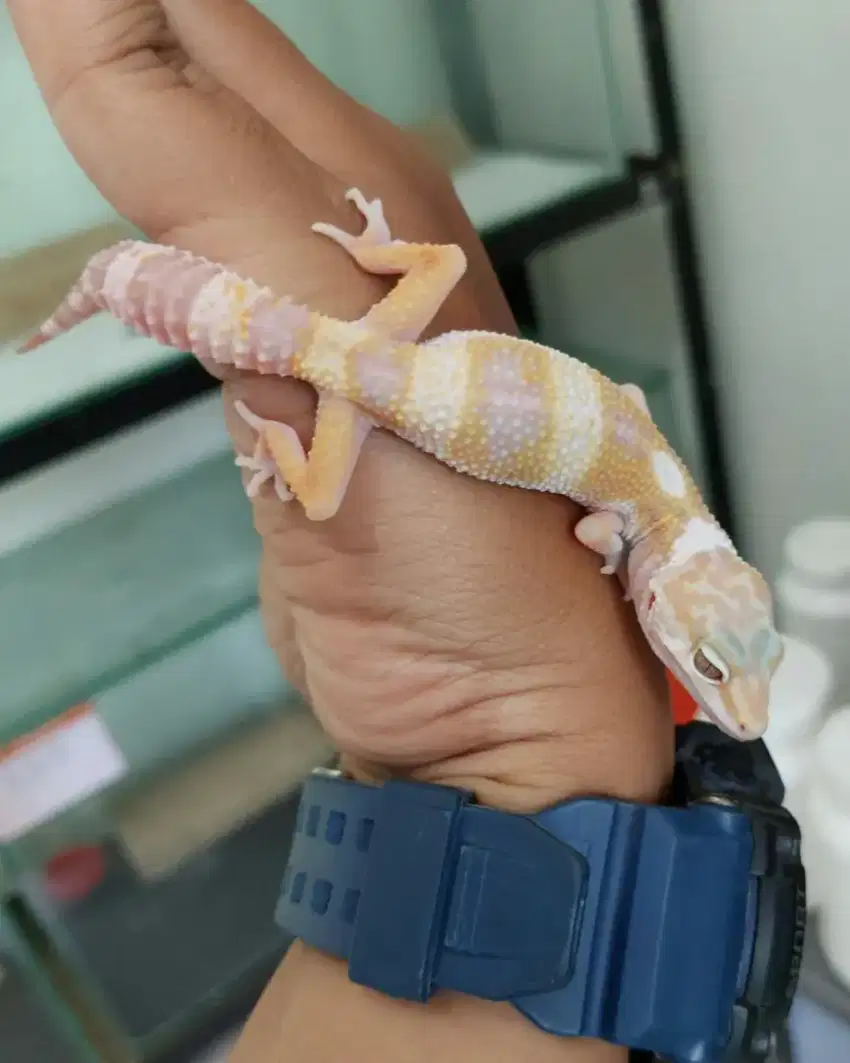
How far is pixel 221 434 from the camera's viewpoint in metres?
1.09

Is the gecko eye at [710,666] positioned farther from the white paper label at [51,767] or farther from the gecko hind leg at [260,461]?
the white paper label at [51,767]

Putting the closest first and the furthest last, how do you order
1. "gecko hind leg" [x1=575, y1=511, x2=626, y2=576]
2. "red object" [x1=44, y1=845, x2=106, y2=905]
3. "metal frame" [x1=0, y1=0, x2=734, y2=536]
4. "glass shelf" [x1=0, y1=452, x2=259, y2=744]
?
"gecko hind leg" [x1=575, y1=511, x2=626, y2=576] → "metal frame" [x1=0, y1=0, x2=734, y2=536] → "glass shelf" [x1=0, y1=452, x2=259, y2=744] → "red object" [x1=44, y1=845, x2=106, y2=905]

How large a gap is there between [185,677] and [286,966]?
57 centimetres

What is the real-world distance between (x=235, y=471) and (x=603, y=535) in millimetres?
646

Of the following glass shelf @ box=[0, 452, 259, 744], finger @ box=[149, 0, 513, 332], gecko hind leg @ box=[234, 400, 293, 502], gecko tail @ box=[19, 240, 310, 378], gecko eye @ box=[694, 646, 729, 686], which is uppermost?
finger @ box=[149, 0, 513, 332]

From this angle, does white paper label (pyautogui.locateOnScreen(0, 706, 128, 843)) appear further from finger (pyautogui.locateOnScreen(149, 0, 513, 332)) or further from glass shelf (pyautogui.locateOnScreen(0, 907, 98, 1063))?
finger (pyautogui.locateOnScreen(149, 0, 513, 332))

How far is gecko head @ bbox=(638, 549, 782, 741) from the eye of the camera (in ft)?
2.01

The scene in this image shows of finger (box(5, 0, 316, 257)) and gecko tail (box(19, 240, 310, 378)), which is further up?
finger (box(5, 0, 316, 257))

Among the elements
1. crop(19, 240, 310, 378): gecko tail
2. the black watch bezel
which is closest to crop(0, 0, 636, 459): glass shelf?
crop(19, 240, 310, 378): gecko tail

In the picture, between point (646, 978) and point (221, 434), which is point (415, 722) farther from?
point (221, 434)

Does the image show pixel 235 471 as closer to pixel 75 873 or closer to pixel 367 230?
pixel 75 873

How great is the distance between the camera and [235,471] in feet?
3.69

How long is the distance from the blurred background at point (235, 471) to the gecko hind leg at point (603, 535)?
1.33 ft

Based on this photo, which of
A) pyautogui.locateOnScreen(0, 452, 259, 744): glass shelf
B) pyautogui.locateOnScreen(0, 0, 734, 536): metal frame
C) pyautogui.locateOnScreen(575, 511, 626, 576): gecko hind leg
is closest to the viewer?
pyautogui.locateOnScreen(575, 511, 626, 576): gecko hind leg
